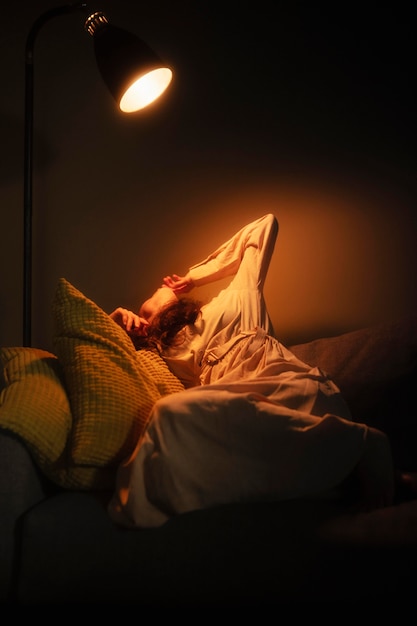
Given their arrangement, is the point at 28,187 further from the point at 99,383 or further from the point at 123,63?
the point at 99,383

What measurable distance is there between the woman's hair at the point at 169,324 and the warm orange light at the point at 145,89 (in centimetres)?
65

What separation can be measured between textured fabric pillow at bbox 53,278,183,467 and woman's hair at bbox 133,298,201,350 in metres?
0.21

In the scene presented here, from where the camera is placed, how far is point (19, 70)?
90.1 inches

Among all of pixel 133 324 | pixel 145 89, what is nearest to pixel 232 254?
pixel 133 324

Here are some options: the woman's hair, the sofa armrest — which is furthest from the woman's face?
the sofa armrest

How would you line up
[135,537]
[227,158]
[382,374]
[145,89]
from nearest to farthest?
1. [135,537]
2. [382,374]
3. [145,89]
4. [227,158]

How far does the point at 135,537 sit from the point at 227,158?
156 cm

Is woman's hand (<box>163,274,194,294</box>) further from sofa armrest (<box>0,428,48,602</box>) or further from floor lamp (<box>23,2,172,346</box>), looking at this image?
sofa armrest (<box>0,428,48,602</box>)

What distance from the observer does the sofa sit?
1.00 metres

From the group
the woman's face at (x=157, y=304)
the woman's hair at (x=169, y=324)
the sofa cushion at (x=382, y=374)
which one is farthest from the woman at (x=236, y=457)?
the woman's face at (x=157, y=304)

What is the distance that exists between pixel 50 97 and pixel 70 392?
1.47 m

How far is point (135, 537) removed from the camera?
1.07 metres

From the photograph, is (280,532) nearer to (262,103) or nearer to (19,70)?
(262,103)

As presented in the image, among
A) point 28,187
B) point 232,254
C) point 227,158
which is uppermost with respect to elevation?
point 227,158
